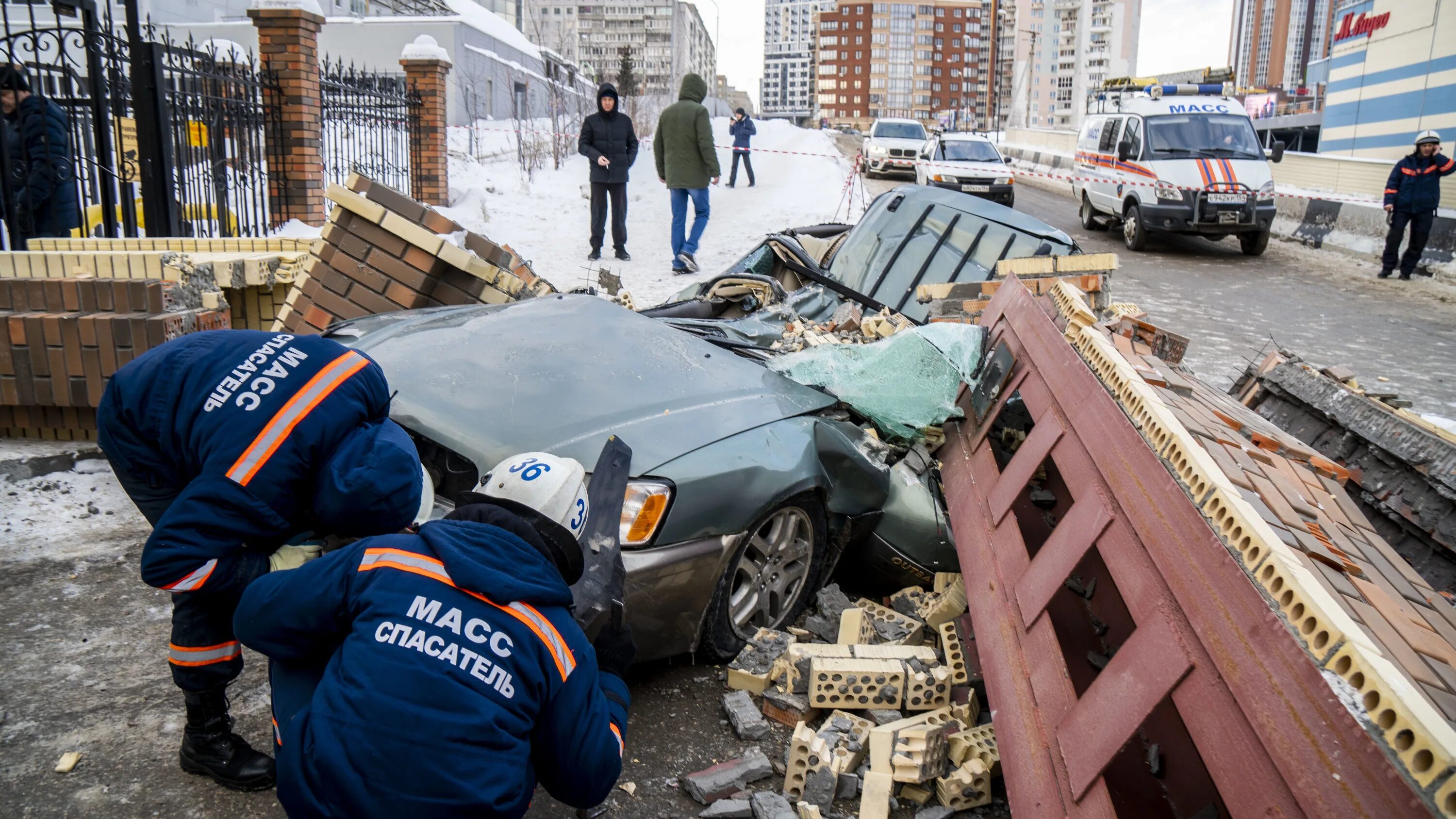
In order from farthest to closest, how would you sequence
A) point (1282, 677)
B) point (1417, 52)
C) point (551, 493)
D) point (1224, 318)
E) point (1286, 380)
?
point (1417, 52), point (1224, 318), point (1286, 380), point (551, 493), point (1282, 677)

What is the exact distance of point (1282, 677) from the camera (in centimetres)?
156

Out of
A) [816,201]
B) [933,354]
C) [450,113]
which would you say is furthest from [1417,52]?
[933,354]

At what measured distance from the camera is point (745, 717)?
9.60 feet

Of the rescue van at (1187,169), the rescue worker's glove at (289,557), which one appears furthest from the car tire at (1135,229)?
the rescue worker's glove at (289,557)

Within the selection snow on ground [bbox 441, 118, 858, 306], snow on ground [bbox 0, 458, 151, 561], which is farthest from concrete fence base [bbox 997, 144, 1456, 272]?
snow on ground [bbox 0, 458, 151, 561]

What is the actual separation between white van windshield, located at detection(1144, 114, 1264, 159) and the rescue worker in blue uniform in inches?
557

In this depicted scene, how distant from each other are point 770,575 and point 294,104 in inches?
363

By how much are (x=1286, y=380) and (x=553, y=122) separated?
17.0 meters

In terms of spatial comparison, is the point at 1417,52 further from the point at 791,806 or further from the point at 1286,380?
the point at 791,806

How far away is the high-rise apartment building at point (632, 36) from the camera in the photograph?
54156 millimetres

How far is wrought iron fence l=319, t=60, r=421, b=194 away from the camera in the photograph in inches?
461

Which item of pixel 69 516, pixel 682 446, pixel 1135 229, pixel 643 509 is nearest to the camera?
pixel 643 509

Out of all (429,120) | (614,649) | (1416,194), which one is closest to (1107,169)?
(1416,194)

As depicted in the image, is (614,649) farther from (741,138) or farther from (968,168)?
(741,138)
